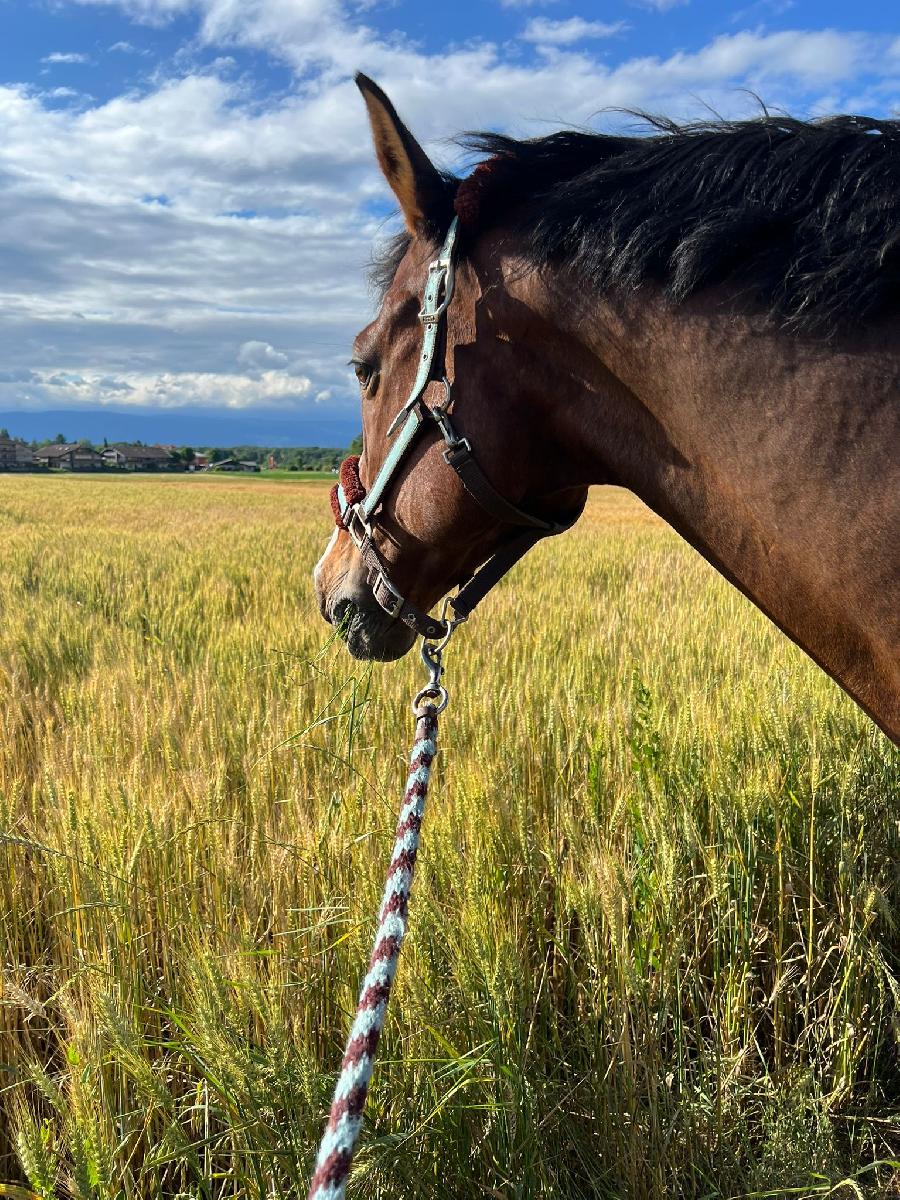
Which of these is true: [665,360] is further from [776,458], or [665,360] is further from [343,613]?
[343,613]

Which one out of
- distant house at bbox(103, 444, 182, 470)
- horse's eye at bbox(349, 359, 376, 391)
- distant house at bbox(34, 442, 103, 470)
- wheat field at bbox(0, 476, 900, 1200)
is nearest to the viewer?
wheat field at bbox(0, 476, 900, 1200)

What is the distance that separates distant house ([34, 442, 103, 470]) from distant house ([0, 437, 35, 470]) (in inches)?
70.4

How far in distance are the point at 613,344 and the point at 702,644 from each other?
372 centimetres

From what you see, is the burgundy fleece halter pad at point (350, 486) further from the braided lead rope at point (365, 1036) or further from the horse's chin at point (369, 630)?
the braided lead rope at point (365, 1036)

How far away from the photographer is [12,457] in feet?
295

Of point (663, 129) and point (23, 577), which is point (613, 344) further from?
point (23, 577)

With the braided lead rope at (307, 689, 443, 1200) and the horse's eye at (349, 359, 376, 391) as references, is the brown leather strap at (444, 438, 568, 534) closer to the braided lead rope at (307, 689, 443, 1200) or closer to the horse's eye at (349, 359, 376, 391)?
the horse's eye at (349, 359, 376, 391)

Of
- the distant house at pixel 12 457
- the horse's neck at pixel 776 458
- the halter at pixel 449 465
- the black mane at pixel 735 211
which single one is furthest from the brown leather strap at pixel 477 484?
the distant house at pixel 12 457

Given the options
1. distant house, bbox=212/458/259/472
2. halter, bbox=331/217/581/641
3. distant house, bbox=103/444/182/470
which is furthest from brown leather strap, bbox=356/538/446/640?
distant house, bbox=212/458/259/472

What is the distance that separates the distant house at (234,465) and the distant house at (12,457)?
21.0 m

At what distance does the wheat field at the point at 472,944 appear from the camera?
149 cm

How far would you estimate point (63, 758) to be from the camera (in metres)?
2.84

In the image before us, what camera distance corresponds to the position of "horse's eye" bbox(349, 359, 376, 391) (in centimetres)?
193

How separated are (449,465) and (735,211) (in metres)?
0.71
